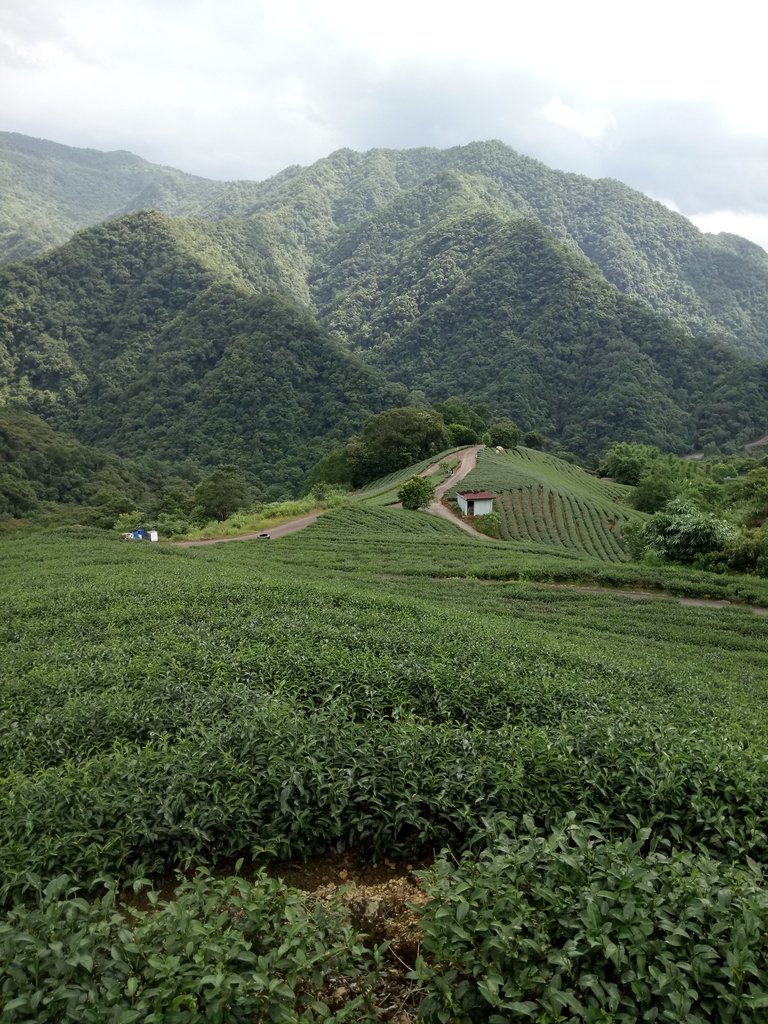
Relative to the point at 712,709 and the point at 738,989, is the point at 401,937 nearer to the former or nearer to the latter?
the point at 738,989

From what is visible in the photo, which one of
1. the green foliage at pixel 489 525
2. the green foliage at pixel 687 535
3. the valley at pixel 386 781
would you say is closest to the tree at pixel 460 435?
the green foliage at pixel 489 525

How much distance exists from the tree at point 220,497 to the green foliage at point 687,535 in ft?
116

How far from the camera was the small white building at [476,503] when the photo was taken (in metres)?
47.1

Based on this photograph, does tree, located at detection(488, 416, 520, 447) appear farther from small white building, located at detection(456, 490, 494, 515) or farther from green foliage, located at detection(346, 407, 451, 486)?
small white building, located at detection(456, 490, 494, 515)

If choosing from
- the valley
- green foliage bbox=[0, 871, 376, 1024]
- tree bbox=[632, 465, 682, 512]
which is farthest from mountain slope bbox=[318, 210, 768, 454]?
green foliage bbox=[0, 871, 376, 1024]

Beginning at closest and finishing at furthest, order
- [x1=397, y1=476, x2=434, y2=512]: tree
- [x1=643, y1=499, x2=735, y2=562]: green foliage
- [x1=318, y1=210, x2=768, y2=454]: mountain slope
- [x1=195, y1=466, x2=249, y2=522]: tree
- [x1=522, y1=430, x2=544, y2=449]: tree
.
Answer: [x1=643, y1=499, x2=735, y2=562]: green foliage → [x1=397, y1=476, x2=434, y2=512]: tree → [x1=195, y1=466, x2=249, y2=522]: tree → [x1=522, y1=430, x2=544, y2=449]: tree → [x1=318, y1=210, x2=768, y2=454]: mountain slope

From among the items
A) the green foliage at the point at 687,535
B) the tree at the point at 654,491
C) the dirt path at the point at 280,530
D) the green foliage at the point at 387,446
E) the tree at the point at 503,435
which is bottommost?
the dirt path at the point at 280,530

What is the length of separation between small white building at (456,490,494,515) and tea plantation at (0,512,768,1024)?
37406mm

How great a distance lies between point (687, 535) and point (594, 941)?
79.7 ft

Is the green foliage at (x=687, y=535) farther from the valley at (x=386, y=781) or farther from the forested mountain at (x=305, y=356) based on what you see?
the forested mountain at (x=305, y=356)

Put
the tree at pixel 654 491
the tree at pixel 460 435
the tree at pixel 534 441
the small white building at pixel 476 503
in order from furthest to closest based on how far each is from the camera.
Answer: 1. the tree at pixel 534 441
2. the tree at pixel 460 435
3. the tree at pixel 654 491
4. the small white building at pixel 476 503

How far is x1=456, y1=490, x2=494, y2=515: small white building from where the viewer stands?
47.1 metres

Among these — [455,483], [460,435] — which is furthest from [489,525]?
[460,435]

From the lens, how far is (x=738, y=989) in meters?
→ 2.60
